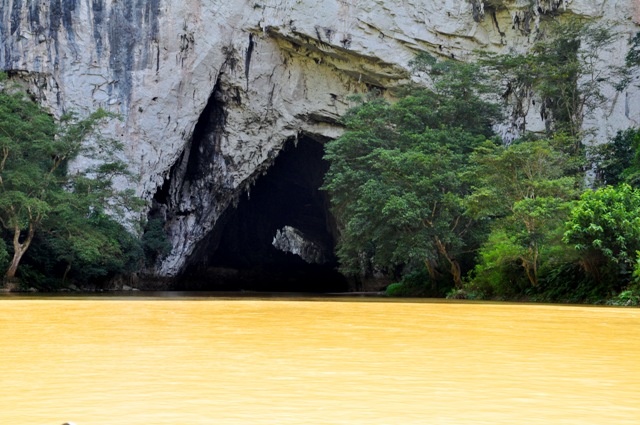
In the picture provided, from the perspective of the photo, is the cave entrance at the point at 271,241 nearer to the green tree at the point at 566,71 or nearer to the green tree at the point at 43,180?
the green tree at the point at 43,180

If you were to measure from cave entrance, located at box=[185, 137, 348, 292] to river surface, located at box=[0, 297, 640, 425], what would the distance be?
81.4 ft

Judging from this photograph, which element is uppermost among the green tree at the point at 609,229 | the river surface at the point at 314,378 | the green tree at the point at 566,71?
the green tree at the point at 566,71

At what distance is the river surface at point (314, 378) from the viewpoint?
1585 mm

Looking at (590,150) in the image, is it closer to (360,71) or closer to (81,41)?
(360,71)

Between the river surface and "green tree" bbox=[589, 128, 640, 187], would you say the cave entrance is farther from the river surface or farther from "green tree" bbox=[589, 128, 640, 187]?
the river surface

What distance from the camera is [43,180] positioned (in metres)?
17.8

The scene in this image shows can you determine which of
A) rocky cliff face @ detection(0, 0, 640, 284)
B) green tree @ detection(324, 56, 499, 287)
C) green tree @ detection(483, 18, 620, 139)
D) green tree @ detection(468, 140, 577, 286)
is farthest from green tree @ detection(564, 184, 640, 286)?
rocky cliff face @ detection(0, 0, 640, 284)

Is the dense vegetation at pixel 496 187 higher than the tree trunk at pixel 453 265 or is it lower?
higher

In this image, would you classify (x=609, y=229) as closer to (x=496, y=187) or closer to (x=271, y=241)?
(x=496, y=187)

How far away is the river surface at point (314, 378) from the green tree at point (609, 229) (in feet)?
24.7

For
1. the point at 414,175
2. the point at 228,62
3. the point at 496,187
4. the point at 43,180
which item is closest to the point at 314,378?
the point at 496,187

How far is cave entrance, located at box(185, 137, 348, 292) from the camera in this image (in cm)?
2919

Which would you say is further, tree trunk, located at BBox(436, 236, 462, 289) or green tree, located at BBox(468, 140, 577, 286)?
tree trunk, located at BBox(436, 236, 462, 289)

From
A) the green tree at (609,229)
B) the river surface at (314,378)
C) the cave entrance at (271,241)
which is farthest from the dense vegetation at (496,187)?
the river surface at (314,378)
